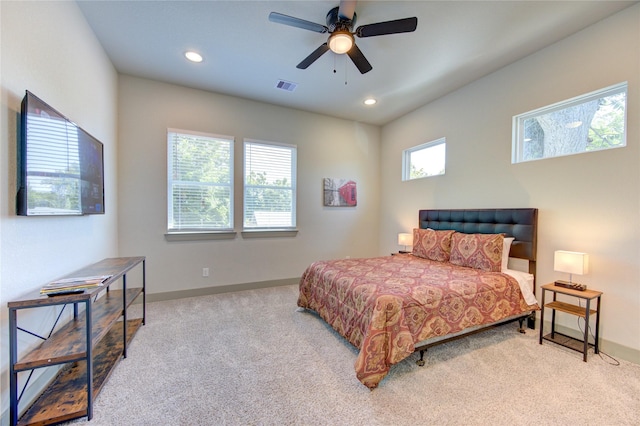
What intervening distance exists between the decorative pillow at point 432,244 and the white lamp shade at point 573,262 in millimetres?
1110

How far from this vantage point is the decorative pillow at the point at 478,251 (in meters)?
2.80

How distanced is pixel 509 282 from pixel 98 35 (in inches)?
194

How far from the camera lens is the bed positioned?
1.92 m

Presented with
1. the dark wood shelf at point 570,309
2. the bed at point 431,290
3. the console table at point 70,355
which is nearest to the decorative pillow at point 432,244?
the bed at point 431,290

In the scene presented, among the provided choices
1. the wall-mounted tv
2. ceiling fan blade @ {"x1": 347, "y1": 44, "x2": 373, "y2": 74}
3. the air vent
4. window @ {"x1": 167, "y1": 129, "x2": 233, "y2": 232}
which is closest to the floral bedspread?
window @ {"x1": 167, "y1": 129, "x2": 233, "y2": 232}

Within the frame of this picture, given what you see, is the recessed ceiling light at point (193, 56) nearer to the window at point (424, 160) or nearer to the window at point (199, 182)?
the window at point (199, 182)

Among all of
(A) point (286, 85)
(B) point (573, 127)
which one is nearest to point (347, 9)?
(A) point (286, 85)

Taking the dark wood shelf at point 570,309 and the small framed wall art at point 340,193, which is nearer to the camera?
the dark wood shelf at point 570,309

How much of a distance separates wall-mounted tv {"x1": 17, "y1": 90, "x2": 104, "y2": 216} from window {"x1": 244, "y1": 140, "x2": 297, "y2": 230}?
6.66ft

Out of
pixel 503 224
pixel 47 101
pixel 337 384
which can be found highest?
pixel 47 101

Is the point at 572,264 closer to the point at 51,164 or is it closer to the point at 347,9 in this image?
the point at 347,9

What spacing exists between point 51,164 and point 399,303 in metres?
2.69

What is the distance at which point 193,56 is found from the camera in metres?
2.95

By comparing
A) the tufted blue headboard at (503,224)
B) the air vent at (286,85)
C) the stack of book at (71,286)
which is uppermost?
the air vent at (286,85)
